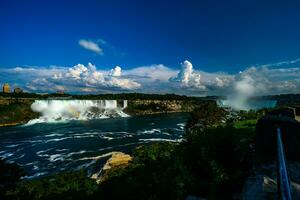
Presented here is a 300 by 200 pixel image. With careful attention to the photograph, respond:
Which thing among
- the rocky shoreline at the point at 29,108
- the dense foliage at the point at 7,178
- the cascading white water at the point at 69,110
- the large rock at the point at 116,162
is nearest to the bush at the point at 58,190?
the dense foliage at the point at 7,178

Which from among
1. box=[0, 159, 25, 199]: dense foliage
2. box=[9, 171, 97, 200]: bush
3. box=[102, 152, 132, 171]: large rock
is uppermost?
box=[0, 159, 25, 199]: dense foliage

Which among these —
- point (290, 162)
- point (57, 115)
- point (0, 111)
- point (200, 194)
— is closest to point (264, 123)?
point (290, 162)

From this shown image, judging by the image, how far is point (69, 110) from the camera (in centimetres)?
11681

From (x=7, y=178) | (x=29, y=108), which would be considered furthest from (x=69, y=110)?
(x=7, y=178)

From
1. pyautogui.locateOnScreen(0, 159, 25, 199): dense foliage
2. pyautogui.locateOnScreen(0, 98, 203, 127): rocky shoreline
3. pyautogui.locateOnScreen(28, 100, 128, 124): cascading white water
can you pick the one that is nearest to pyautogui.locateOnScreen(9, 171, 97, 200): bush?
pyautogui.locateOnScreen(0, 159, 25, 199): dense foliage

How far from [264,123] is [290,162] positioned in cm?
83

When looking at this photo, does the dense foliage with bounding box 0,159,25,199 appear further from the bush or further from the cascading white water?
the cascading white water

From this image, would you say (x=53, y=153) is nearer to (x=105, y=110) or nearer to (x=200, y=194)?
(x=200, y=194)

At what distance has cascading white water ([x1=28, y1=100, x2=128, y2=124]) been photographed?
110181 mm

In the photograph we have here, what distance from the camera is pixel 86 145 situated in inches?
1957

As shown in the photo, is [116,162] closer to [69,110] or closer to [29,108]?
[69,110]

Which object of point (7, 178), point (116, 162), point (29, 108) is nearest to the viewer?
point (7, 178)

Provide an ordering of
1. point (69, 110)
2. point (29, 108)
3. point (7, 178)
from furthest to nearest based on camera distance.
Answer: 1. point (29, 108)
2. point (69, 110)
3. point (7, 178)

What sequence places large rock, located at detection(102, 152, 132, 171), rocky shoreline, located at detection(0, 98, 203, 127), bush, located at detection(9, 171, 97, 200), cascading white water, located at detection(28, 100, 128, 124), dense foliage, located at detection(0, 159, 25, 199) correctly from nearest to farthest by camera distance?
bush, located at detection(9, 171, 97, 200)
dense foliage, located at detection(0, 159, 25, 199)
large rock, located at detection(102, 152, 132, 171)
rocky shoreline, located at detection(0, 98, 203, 127)
cascading white water, located at detection(28, 100, 128, 124)
